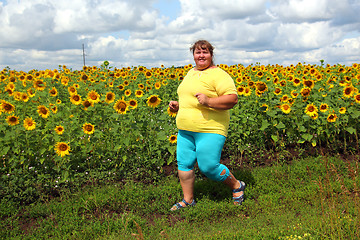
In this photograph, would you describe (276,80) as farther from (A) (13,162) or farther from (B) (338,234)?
(A) (13,162)

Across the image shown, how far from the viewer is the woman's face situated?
4297 millimetres

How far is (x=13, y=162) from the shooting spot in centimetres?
555

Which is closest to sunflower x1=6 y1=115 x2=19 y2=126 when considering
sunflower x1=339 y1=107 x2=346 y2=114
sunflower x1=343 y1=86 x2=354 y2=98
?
sunflower x1=339 y1=107 x2=346 y2=114

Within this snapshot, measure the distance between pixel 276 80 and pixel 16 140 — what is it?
501 cm

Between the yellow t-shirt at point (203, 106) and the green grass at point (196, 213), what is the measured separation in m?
1.13

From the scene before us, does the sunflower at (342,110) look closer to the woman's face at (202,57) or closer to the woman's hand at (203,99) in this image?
the woman's face at (202,57)

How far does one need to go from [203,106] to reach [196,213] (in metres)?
1.45

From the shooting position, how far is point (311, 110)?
6453mm

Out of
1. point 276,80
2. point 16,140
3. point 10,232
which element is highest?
point 276,80

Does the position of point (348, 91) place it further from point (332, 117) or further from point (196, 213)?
point (196, 213)

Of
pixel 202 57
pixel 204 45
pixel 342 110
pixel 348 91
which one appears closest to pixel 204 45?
pixel 204 45

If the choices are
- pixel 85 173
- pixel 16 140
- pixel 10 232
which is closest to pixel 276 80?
pixel 85 173

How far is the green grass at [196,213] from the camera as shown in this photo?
384 centimetres

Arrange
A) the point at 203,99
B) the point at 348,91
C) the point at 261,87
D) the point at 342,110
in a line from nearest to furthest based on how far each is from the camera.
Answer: the point at 203,99
the point at 261,87
the point at 342,110
the point at 348,91
